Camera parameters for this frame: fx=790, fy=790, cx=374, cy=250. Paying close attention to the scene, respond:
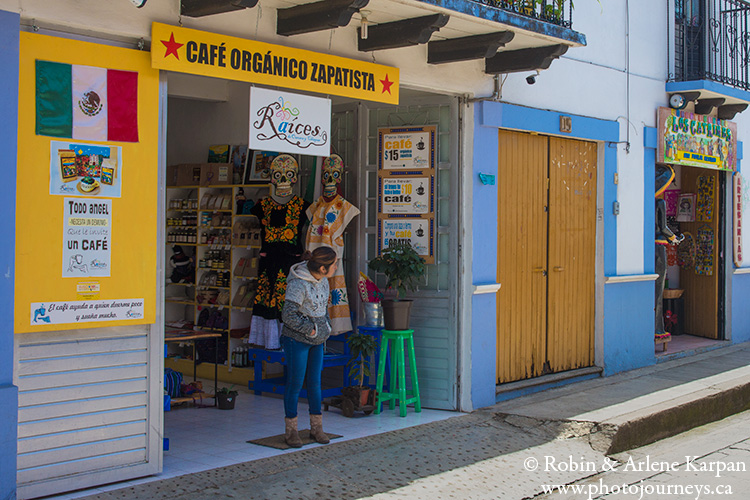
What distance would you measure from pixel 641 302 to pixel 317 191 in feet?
15.7

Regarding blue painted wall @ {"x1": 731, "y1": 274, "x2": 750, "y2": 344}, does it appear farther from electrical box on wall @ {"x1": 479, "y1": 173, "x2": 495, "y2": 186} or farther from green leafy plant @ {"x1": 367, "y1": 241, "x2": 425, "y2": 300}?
green leafy plant @ {"x1": 367, "y1": 241, "x2": 425, "y2": 300}

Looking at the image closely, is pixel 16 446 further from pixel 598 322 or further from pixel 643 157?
pixel 643 157

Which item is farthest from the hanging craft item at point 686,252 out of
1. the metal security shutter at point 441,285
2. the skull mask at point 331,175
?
the skull mask at point 331,175

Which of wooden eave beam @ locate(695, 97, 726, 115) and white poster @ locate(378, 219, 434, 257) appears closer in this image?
white poster @ locate(378, 219, 434, 257)

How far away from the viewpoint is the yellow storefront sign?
19.1 ft

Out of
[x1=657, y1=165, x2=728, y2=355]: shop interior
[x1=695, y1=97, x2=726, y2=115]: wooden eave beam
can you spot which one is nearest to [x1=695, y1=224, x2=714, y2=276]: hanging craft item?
[x1=657, y1=165, x2=728, y2=355]: shop interior

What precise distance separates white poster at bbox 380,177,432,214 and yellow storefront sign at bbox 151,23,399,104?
1.14m

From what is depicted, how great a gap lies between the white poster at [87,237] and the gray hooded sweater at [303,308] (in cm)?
155

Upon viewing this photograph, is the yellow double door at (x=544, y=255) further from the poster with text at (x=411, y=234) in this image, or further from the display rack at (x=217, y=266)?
the display rack at (x=217, y=266)

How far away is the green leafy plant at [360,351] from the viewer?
25.9ft

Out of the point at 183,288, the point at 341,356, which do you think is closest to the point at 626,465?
the point at 341,356

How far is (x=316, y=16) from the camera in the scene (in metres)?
6.38

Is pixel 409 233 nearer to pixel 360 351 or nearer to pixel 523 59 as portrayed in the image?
pixel 360 351

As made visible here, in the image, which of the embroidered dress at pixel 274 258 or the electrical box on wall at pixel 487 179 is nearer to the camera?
the electrical box on wall at pixel 487 179
